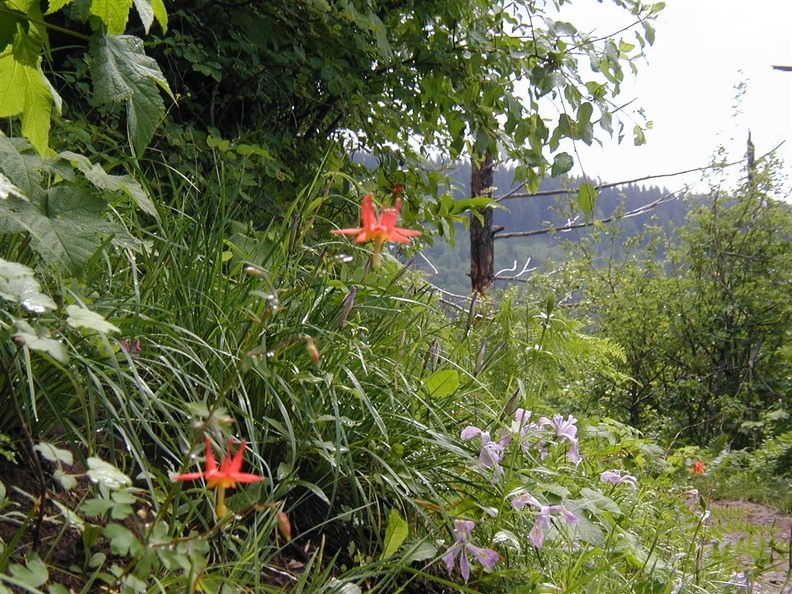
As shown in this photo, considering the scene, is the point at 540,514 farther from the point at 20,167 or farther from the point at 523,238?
the point at 523,238

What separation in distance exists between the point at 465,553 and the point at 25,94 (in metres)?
1.18

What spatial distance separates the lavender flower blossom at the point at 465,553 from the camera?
1.58 metres

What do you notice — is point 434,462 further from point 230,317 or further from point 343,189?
point 343,189

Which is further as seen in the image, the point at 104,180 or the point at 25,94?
the point at 104,180

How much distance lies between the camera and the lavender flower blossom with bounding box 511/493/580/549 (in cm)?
166

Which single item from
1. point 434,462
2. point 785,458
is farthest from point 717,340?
point 434,462

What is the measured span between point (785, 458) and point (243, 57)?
578 centimetres

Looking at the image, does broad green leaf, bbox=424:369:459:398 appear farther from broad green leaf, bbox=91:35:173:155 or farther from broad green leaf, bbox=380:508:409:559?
broad green leaf, bbox=91:35:173:155

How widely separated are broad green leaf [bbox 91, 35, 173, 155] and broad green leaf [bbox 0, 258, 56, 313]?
364 mm

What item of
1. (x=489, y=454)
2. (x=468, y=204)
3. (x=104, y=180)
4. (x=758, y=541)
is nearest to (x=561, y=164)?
(x=468, y=204)

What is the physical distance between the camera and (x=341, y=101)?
11.3 feet

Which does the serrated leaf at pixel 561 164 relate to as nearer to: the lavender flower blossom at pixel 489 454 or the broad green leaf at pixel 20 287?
the lavender flower blossom at pixel 489 454

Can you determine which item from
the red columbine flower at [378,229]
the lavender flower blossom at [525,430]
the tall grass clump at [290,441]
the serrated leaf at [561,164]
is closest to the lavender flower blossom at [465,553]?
the tall grass clump at [290,441]

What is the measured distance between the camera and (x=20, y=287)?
0.87 m
